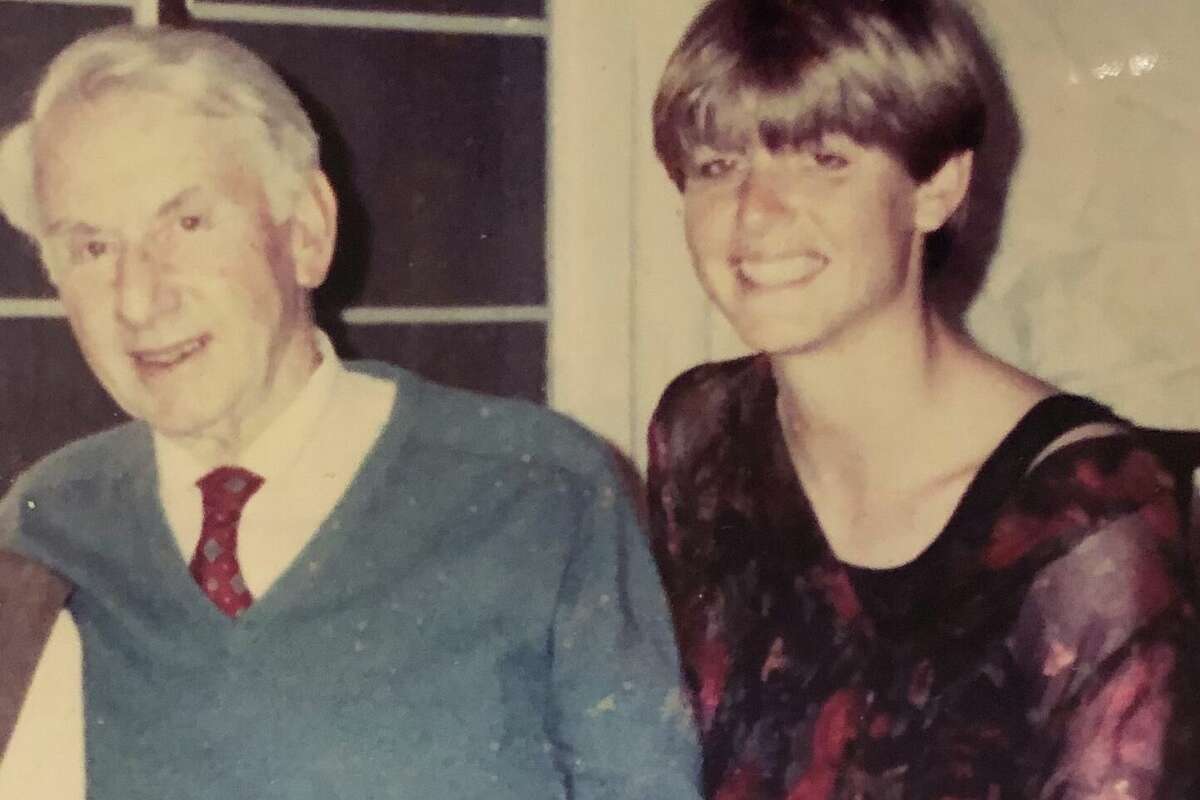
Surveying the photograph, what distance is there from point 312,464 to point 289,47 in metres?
0.26

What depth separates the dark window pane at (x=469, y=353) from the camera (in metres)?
0.85

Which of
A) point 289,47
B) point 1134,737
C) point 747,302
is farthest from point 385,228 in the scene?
point 1134,737

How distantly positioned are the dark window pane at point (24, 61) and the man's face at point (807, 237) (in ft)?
1.22

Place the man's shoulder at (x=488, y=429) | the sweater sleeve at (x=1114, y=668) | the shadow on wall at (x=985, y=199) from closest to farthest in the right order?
the sweater sleeve at (x=1114, y=668)
the man's shoulder at (x=488, y=429)
the shadow on wall at (x=985, y=199)

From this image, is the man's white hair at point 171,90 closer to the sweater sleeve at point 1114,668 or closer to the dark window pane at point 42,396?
the dark window pane at point 42,396

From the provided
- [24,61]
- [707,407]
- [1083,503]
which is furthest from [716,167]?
[24,61]

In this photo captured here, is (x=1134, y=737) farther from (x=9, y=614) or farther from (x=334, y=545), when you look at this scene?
(x=9, y=614)

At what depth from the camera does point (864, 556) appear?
789 millimetres

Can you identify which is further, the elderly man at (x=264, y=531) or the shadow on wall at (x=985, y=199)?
the shadow on wall at (x=985, y=199)

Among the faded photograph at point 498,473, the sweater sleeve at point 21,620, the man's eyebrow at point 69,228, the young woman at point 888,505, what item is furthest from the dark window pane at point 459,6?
the sweater sleeve at point 21,620

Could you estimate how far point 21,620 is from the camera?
0.74 m

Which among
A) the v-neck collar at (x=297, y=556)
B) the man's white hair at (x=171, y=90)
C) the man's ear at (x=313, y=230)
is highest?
the man's white hair at (x=171, y=90)

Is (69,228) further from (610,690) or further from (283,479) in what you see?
(610,690)

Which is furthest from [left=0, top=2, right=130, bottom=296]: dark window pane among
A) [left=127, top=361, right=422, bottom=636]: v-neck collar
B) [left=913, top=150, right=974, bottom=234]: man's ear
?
[left=913, top=150, right=974, bottom=234]: man's ear
